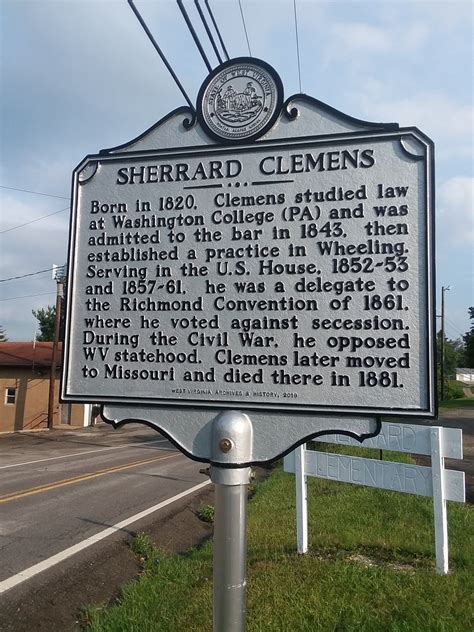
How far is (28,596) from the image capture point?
476 centimetres

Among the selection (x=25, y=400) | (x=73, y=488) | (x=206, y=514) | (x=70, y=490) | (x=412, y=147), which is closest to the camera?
(x=412, y=147)

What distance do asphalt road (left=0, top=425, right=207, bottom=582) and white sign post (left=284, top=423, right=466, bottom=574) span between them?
2.77 metres

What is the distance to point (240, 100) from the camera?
2.66m

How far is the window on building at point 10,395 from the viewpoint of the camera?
2823 centimetres

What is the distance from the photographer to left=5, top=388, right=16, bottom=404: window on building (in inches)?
1112

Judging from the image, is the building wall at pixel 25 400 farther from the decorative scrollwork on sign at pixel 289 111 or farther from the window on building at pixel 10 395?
the decorative scrollwork on sign at pixel 289 111

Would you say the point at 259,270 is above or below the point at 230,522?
above

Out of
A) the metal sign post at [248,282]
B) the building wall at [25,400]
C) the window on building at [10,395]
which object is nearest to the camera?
the metal sign post at [248,282]

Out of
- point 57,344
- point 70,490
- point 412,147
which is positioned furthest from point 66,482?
point 57,344

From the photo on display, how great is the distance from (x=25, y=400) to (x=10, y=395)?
962 millimetres

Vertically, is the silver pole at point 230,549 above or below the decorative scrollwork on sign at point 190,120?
below

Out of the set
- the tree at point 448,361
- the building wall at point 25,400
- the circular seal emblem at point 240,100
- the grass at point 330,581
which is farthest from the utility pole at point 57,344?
the tree at point 448,361

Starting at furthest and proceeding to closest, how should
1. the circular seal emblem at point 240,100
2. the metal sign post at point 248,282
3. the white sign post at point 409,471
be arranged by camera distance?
the white sign post at point 409,471 → the circular seal emblem at point 240,100 → the metal sign post at point 248,282

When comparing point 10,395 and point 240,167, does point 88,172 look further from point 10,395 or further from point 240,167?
point 10,395
